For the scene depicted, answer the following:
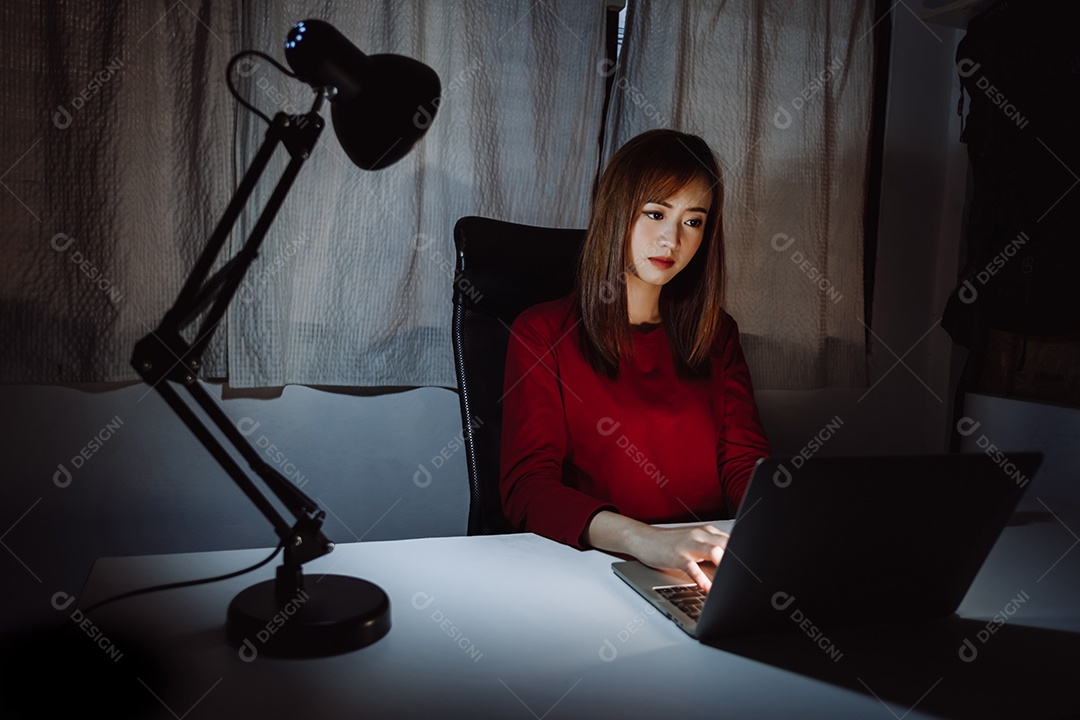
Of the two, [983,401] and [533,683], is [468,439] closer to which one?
[533,683]

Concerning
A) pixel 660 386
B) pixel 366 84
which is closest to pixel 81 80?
pixel 366 84

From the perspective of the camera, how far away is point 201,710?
614mm

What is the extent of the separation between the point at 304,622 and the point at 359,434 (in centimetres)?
125

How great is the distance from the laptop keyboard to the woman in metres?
0.42

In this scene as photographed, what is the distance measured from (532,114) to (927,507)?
1.50 meters

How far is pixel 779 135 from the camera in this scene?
220 cm

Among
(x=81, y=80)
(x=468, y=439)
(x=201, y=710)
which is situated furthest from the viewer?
(x=81, y=80)

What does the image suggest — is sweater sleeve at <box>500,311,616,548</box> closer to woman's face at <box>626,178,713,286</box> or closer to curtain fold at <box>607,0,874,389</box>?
woman's face at <box>626,178,713,286</box>

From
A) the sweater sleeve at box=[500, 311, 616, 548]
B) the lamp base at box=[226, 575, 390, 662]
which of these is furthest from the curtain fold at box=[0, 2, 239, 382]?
the lamp base at box=[226, 575, 390, 662]

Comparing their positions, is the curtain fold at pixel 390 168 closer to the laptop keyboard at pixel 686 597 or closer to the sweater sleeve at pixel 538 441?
the sweater sleeve at pixel 538 441

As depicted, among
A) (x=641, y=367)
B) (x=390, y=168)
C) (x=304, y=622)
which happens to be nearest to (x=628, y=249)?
(x=641, y=367)

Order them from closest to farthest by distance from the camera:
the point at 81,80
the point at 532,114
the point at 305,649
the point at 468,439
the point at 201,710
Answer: the point at 201,710 → the point at 305,649 → the point at 468,439 → the point at 81,80 → the point at 532,114

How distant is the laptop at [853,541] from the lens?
70 cm

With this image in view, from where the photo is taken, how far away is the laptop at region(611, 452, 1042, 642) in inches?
27.5
